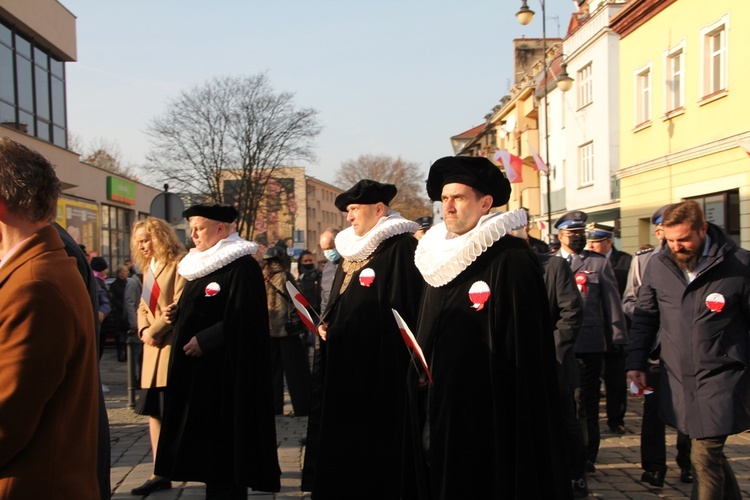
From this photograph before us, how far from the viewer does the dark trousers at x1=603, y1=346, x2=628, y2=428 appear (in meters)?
7.73

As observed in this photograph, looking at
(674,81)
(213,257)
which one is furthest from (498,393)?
(674,81)

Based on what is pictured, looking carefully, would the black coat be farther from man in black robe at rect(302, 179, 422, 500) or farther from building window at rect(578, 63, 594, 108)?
building window at rect(578, 63, 594, 108)

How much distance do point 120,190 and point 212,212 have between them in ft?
91.3

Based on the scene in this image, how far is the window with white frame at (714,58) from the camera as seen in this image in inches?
663

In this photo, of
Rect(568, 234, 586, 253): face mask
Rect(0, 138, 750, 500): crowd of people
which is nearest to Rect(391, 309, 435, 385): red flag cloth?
Rect(0, 138, 750, 500): crowd of people

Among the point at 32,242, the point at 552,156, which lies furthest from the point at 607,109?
the point at 32,242

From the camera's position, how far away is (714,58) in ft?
57.3

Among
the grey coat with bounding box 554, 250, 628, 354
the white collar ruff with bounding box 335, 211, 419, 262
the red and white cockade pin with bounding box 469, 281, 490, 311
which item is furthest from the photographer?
the grey coat with bounding box 554, 250, 628, 354

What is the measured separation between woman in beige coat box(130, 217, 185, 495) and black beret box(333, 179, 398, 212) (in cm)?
135

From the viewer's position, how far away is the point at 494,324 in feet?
12.3

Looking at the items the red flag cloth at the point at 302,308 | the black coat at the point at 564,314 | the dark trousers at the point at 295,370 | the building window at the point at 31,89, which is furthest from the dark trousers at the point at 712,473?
the building window at the point at 31,89

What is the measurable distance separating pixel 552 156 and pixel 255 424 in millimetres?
31626

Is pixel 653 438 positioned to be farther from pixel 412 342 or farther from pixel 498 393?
pixel 412 342

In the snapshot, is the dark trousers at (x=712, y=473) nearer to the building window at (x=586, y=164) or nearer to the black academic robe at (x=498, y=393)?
the black academic robe at (x=498, y=393)
